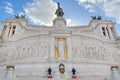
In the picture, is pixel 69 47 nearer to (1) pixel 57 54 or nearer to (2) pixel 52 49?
(1) pixel 57 54

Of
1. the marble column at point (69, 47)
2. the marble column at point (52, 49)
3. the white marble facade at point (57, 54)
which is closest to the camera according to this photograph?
the white marble facade at point (57, 54)

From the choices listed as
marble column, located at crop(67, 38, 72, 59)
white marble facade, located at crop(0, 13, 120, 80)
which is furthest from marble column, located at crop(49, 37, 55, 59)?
marble column, located at crop(67, 38, 72, 59)

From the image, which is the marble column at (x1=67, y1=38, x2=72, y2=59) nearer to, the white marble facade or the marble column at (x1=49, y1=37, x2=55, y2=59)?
the white marble facade

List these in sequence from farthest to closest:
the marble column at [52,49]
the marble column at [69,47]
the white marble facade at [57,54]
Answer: the marble column at [69,47]
the marble column at [52,49]
the white marble facade at [57,54]

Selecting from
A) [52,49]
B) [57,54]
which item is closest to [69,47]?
[57,54]

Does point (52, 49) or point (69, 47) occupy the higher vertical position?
point (69, 47)

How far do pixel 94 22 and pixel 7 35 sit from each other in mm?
22291

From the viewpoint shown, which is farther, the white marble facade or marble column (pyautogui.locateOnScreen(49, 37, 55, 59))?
marble column (pyautogui.locateOnScreen(49, 37, 55, 59))

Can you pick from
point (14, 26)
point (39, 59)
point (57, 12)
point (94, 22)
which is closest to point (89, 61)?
point (39, 59)

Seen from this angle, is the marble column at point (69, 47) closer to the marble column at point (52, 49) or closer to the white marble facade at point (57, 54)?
the white marble facade at point (57, 54)

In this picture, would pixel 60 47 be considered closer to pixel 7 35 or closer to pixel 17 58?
pixel 17 58

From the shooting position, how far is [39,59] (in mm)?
20219

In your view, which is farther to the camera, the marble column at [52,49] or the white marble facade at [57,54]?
the marble column at [52,49]

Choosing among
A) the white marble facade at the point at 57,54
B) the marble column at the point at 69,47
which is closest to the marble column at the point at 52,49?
the white marble facade at the point at 57,54
